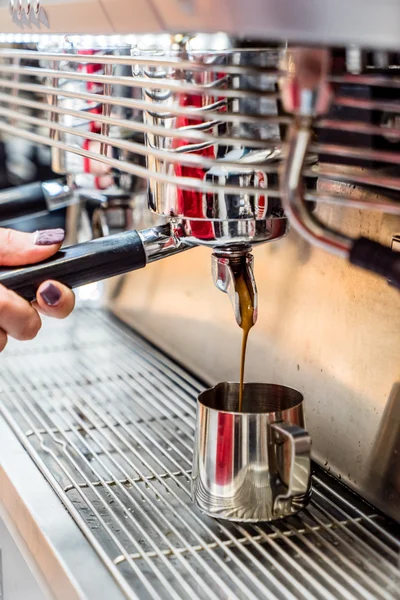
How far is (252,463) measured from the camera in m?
0.65

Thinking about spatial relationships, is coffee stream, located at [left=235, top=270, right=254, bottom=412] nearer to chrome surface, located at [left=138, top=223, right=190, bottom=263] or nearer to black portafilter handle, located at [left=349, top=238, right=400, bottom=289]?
chrome surface, located at [left=138, top=223, right=190, bottom=263]

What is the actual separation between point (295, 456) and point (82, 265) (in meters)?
0.24

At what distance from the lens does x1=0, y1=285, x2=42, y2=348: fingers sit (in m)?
0.69

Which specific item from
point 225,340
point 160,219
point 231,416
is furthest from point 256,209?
point 160,219

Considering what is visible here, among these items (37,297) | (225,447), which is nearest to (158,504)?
(225,447)

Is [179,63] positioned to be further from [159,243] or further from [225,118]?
[159,243]

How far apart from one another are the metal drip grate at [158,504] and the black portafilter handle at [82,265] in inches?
7.6

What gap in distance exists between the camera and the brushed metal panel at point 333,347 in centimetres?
72

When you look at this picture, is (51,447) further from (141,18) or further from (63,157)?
(141,18)

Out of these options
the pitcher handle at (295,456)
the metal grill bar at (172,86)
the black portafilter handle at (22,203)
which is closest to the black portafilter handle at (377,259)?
the metal grill bar at (172,86)

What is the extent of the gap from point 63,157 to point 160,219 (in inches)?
7.1

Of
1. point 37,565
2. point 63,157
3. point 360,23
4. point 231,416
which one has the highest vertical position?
point 360,23

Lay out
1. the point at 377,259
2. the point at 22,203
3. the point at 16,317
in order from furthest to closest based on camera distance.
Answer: the point at 22,203 < the point at 16,317 < the point at 377,259

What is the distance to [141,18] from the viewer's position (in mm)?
477
